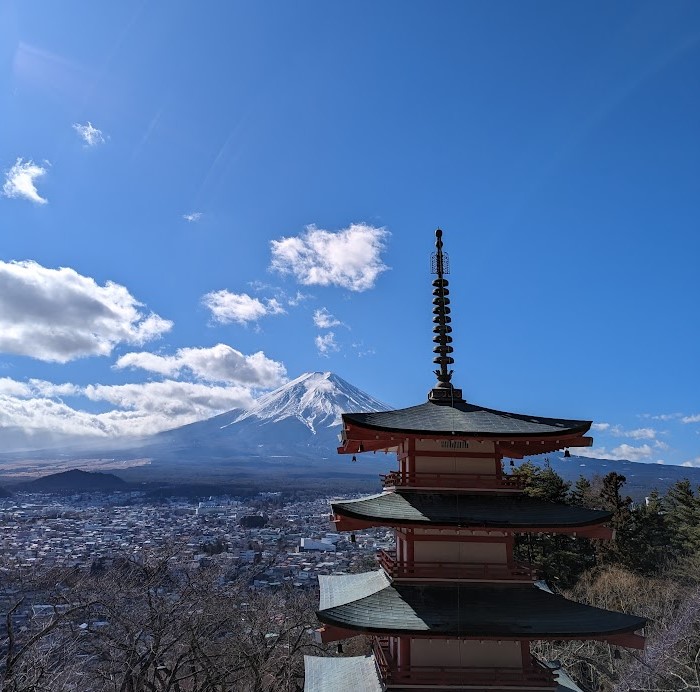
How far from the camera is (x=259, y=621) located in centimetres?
2377

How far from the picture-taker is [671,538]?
3603 centimetres

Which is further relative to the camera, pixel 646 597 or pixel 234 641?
pixel 646 597

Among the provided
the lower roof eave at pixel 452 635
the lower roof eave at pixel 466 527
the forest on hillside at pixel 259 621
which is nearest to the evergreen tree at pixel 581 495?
the forest on hillside at pixel 259 621

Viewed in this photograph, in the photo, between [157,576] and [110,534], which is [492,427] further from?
[110,534]

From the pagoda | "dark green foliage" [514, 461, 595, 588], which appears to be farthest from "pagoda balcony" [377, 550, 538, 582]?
"dark green foliage" [514, 461, 595, 588]

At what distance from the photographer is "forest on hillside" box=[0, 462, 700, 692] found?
62.6ft

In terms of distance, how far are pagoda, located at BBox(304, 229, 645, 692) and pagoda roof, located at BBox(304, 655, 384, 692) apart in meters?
0.07

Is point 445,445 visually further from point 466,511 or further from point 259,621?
point 259,621

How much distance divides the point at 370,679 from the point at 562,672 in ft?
21.4

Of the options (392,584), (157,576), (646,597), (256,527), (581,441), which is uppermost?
(581,441)

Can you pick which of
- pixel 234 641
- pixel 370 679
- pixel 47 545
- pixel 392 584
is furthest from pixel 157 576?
pixel 47 545

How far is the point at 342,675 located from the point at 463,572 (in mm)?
4742

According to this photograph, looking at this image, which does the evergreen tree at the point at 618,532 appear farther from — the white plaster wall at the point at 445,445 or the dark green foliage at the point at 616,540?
the white plaster wall at the point at 445,445

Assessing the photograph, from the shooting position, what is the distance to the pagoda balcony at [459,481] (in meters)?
11.3
